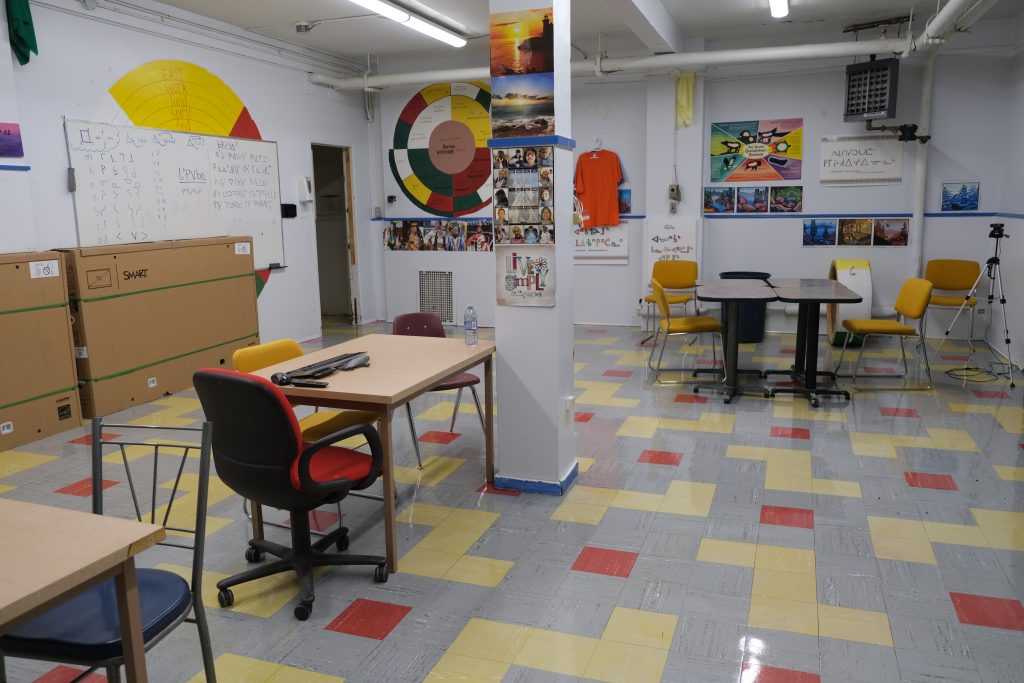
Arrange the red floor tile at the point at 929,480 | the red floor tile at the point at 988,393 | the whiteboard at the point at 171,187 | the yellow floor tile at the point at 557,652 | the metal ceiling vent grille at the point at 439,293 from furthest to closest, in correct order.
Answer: the metal ceiling vent grille at the point at 439,293
the whiteboard at the point at 171,187
the red floor tile at the point at 988,393
the red floor tile at the point at 929,480
the yellow floor tile at the point at 557,652

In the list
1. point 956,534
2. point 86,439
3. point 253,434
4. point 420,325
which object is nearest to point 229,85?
point 86,439

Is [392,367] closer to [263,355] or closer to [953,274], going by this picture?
[263,355]

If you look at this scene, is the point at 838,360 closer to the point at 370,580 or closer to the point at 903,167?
the point at 903,167

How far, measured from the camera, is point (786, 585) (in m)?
3.18

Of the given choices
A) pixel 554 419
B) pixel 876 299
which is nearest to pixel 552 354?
pixel 554 419

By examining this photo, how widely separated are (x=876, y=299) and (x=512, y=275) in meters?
5.88

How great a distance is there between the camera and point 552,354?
13.5 ft

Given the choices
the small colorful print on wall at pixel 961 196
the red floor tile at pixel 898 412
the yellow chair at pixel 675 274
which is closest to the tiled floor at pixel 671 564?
the red floor tile at pixel 898 412

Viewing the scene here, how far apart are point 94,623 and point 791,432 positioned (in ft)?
14.4

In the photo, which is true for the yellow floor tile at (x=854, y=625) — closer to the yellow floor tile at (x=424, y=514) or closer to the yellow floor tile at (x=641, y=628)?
the yellow floor tile at (x=641, y=628)

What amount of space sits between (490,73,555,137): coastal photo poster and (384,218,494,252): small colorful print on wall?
5473 millimetres

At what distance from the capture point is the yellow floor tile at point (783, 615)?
9.43 ft

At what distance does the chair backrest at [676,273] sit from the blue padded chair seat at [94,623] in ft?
22.0

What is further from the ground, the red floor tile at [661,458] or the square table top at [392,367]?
the square table top at [392,367]
